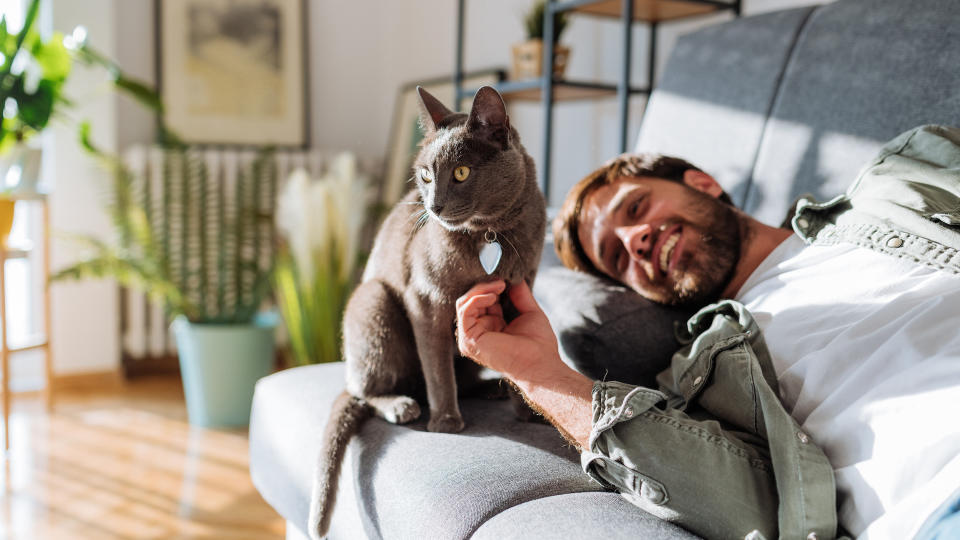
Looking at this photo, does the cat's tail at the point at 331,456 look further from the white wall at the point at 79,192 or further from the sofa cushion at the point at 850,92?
the white wall at the point at 79,192

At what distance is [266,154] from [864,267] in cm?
255

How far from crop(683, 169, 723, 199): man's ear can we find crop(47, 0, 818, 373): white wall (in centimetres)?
80

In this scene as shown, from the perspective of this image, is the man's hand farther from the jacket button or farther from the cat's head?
the jacket button

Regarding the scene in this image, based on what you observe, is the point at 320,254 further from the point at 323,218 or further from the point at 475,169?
the point at 475,169

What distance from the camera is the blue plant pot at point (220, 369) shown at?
270cm

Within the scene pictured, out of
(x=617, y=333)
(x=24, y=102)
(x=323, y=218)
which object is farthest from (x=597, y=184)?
(x=24, y=102)

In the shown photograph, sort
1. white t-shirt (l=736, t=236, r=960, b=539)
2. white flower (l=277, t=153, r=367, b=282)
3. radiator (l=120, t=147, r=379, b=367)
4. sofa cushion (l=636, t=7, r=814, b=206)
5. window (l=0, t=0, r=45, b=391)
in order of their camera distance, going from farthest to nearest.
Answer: window (l=0, t=0, r=45, b=391) < radiator (l=120, t=147, r=379, b=367) < white flower (l=277, t=153, r=367, b=282) < sofa cushion (l=636, t=7, r=814, b=206) < white t-shirt (l=736, t=236, r=960, b=539)

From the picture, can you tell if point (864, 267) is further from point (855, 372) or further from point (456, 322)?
point (456, 322)

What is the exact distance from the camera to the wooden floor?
6.15ft

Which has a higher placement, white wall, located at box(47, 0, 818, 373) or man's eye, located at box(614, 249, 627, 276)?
white wall, located at box(47, 0, 818, 373)

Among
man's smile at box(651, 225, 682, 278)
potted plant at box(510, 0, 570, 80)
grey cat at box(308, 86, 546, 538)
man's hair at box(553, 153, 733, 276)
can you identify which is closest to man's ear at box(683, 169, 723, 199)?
man's hair at box(553, 153, 733, 276)

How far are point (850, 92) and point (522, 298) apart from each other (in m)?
0.69

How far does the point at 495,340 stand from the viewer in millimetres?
979

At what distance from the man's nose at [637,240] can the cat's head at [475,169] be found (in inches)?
10.9
